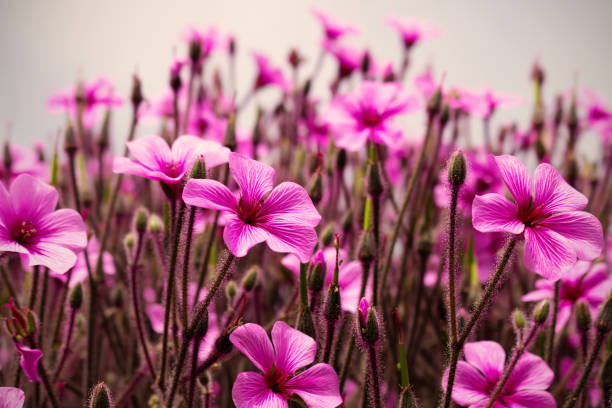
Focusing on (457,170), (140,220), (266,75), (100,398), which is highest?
(266,75)

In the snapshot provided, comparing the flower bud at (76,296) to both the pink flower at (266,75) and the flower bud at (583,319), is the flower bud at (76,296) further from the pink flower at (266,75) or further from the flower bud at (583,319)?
the pink flower at (266,75)

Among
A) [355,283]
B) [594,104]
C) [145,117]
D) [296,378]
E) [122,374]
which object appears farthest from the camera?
[594,104]

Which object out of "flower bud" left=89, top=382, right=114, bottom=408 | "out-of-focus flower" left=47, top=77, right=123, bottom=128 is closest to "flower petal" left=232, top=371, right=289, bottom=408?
"flower bud" left=89, top=382, right=114, bottom=408

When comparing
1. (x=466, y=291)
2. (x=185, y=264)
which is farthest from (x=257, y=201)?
(x=466, y=291)

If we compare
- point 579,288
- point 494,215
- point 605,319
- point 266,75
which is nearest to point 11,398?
point 494,215

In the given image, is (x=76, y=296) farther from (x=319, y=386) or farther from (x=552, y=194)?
(x=552, y=194)

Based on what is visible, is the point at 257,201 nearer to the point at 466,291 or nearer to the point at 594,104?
the point at 466,291

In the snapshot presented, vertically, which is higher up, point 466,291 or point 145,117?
point 145,117
